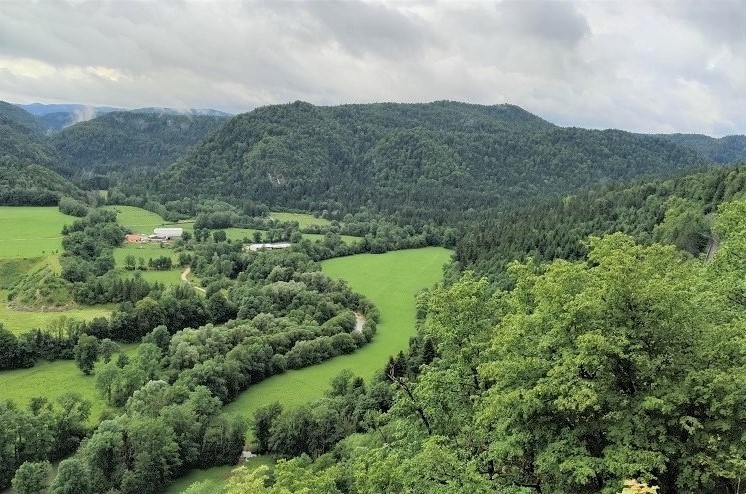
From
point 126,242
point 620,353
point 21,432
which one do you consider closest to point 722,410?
point 620,353

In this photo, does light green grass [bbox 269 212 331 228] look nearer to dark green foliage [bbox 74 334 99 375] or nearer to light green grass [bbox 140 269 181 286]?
light green grass [bbox 140 269 181 286]

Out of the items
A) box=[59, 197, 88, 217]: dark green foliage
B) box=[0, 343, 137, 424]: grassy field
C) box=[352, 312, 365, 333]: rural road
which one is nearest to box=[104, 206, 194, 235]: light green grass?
box=[59, 197, 88, 217]: dark green foliage

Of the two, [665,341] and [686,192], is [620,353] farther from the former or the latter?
[686,192]

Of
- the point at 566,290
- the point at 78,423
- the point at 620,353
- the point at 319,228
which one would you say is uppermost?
the point at 566,290

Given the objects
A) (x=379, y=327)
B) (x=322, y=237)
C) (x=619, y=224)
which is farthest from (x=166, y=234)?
(x=619, y=224)

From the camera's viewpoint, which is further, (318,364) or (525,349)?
(318,364)

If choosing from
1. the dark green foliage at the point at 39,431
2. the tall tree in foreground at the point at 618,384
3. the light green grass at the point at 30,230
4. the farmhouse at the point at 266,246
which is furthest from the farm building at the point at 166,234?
the tall tree in foreground at the point at 618,384

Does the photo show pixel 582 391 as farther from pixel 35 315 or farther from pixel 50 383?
pixel 35 315
